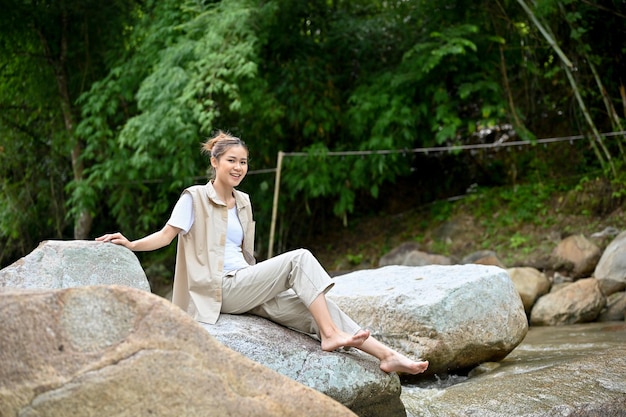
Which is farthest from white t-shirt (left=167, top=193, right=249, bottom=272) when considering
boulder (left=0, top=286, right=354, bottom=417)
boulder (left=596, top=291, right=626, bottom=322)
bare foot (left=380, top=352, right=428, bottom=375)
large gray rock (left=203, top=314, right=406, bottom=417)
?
boulder (left=596, top=291, right=626, bottom=322)

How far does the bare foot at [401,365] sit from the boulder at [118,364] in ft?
2.92

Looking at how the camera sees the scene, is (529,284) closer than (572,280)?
Yes

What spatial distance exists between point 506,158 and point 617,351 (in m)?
6.51

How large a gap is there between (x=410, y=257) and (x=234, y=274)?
236 inches

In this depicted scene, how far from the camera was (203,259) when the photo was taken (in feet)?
12.2

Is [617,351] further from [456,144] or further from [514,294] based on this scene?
[456,144]

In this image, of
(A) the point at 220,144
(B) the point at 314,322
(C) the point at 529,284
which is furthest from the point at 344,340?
(C) the point at 529,284

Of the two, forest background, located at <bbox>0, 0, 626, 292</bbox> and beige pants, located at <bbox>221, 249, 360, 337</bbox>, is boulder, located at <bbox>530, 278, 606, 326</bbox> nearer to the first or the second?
forest background, located at <bbox>0, 0, 626, 292</bbox>

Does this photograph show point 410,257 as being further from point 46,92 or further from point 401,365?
point 46,92

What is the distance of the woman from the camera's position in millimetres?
3568

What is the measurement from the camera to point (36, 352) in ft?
8.17

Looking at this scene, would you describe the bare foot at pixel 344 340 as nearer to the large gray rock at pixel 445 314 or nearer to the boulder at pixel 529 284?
the large gray rock at pixel 445 314

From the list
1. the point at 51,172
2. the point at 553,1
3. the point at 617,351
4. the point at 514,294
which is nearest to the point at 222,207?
the point at 514,294

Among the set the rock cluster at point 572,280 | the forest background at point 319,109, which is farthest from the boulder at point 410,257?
the forest background at point 319,109
